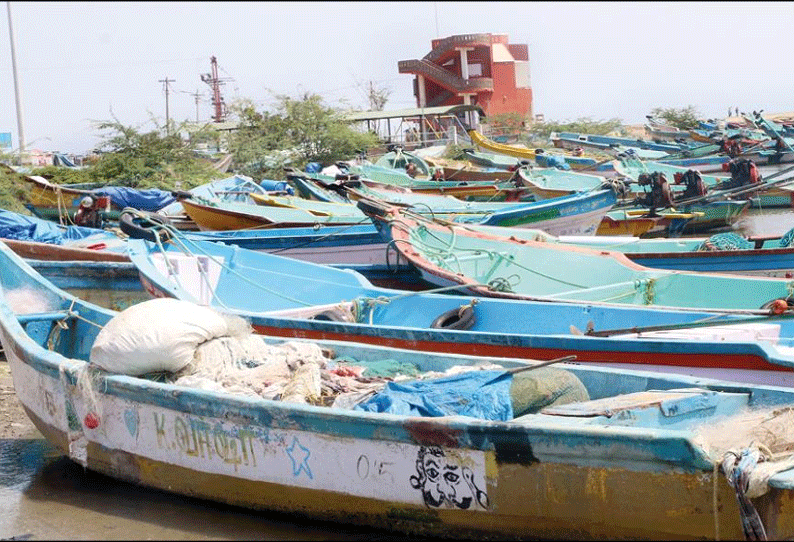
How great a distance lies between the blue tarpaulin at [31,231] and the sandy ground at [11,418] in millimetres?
4101

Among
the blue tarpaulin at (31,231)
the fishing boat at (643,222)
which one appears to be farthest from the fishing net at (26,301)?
the fishing boat at (643,222)

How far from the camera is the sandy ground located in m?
7.39

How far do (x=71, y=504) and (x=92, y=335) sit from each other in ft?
6.24

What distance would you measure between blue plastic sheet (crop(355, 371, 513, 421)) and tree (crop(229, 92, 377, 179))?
22.8 m

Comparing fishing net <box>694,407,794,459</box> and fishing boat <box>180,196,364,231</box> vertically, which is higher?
fishing boat <box>180,196,364,231</box>

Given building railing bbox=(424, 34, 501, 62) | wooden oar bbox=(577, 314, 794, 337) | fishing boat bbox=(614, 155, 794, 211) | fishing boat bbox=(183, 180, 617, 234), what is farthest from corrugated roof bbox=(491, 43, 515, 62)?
wooden oar bbox=(577, 314, 794, 337)

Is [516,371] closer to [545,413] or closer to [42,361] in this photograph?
[545,413]

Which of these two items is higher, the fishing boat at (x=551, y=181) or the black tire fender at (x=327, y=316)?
the fishing boat at (x=551, y=181)

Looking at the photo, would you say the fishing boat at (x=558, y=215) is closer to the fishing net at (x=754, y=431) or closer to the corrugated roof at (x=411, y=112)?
the fishing net at (x=754, y=431)

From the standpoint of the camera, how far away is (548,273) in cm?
1012

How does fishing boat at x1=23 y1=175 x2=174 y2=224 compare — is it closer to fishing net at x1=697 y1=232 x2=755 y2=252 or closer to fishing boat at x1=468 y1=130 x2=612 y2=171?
fishing net at x1=697 y1=232 x2=755 y2=252

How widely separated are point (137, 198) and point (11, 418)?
1000 centimetres

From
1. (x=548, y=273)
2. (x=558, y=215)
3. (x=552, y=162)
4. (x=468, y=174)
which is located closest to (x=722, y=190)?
(x=558, y=215)

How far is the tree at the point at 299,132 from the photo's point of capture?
95.1 ft
